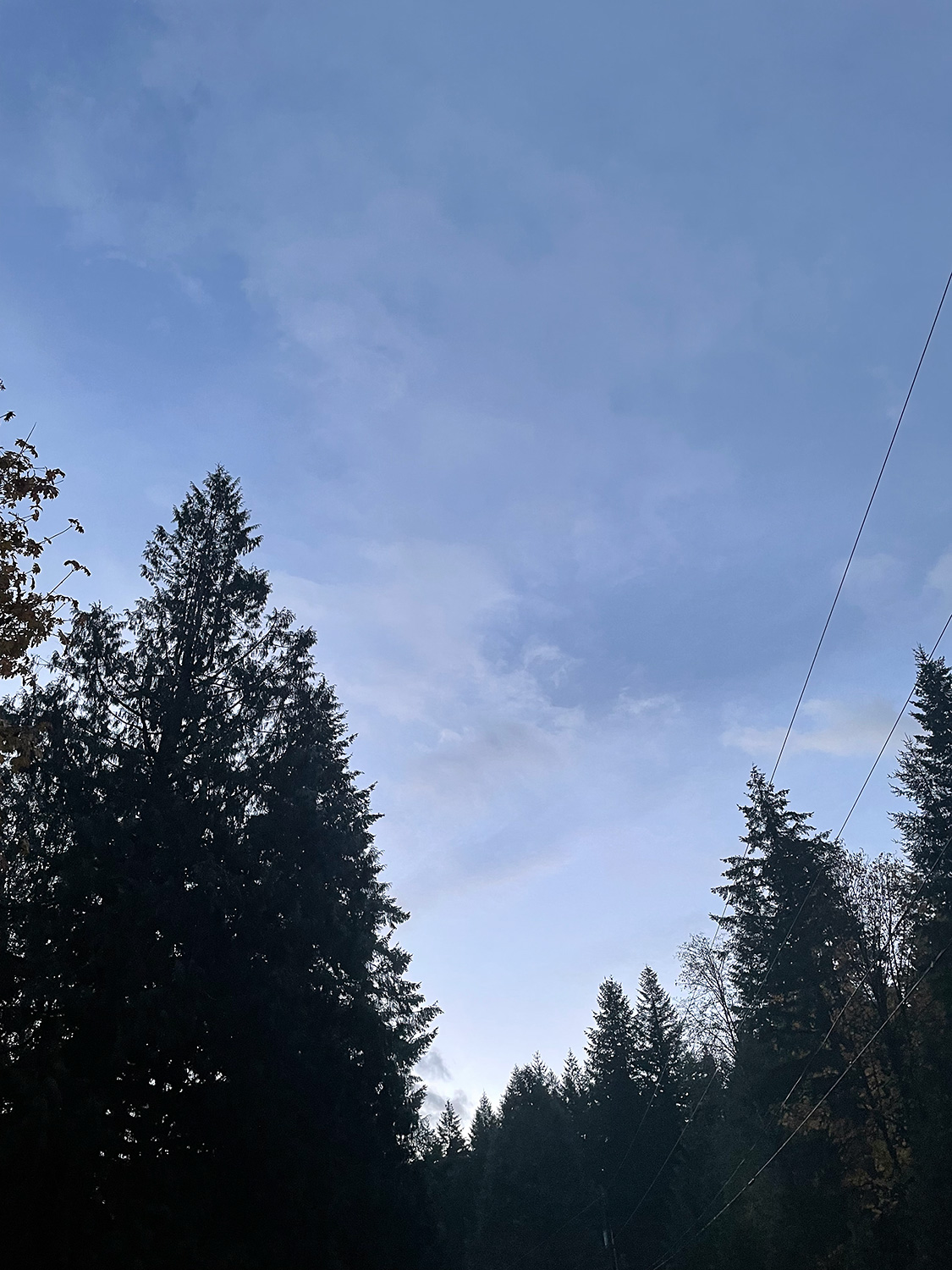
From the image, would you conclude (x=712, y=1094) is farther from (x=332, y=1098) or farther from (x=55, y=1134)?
(x=55, y=1134)

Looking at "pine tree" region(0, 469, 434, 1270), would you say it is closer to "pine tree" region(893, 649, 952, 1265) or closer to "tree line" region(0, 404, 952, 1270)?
"tree line" region(0, 404, 952, 1270)

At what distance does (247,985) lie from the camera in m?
12.1

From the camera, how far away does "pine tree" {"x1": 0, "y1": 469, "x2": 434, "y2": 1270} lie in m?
9.24

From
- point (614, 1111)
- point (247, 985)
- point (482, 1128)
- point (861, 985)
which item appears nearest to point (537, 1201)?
point (614, 1111)

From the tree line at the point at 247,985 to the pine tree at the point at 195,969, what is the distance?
0.14 feet

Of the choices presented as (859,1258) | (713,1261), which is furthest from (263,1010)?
(713,1261)

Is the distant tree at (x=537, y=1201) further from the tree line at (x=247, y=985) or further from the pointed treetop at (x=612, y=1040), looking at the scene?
the tree line at (x=247, y=985)

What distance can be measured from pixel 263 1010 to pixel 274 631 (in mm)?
7612

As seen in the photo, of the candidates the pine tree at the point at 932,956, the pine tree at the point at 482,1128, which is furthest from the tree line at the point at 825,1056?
the pine tree at the point at 482,1128

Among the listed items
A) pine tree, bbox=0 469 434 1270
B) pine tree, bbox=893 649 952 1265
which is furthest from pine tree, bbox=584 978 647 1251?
pine tree, bbox=0 469 434 1270

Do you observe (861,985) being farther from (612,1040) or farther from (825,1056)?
(612,1040)

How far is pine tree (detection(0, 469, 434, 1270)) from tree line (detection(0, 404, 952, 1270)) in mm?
42

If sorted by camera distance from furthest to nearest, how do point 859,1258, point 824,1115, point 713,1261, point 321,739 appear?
point 713,1261 < point 824,1115 < point 859,1258 < point 321,739

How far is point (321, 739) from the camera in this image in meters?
16.0
